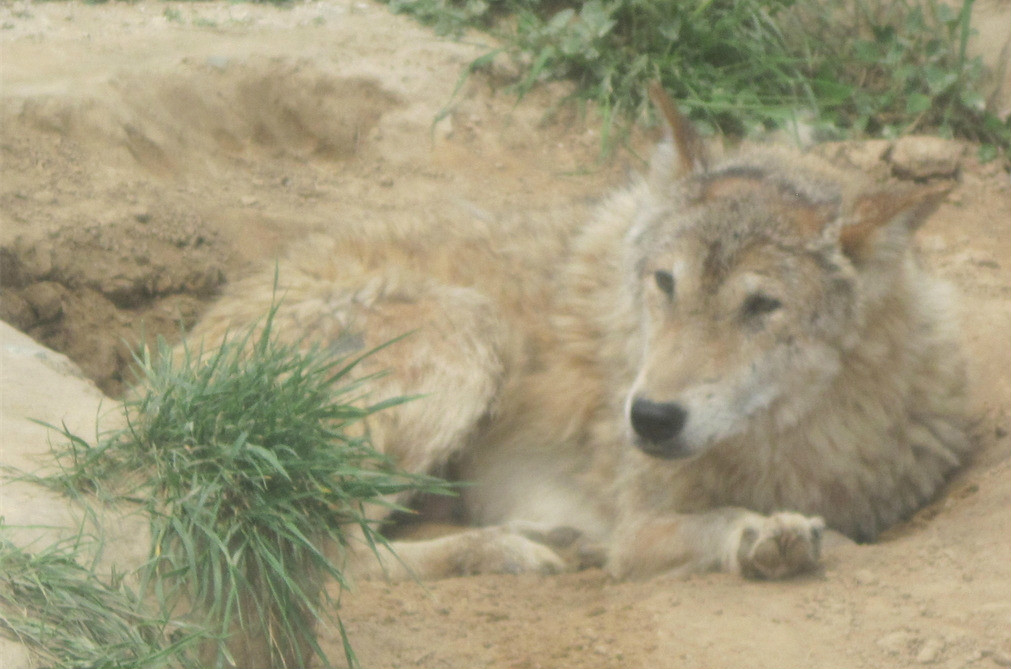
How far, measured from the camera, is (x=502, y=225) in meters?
4.28

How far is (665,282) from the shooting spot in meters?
3.22

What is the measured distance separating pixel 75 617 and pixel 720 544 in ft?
6.12

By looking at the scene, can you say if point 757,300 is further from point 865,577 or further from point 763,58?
point 763,58

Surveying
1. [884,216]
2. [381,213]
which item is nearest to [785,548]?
[884,216]

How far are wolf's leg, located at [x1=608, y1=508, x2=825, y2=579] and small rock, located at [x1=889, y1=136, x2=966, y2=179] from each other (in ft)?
10.2

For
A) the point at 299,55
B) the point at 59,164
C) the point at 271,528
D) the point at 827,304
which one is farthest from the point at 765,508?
the point at 299,55

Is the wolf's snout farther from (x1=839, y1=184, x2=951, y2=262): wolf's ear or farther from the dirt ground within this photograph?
(x1=839, y1=184, x2=951, y2=262): wolf's ear

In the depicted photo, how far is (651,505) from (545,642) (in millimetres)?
927

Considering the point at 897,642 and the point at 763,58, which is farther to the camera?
the point at 763,58

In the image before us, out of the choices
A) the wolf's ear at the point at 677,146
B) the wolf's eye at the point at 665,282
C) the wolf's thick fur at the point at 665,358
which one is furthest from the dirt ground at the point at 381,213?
A: the wolf's eye at the point at 665,282

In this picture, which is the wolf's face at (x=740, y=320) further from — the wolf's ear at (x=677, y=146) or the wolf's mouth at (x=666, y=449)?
the wolf's ear at (x=677, y=146)

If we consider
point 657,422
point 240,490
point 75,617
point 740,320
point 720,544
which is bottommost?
point 720,544

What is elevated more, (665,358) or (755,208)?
(755,208)

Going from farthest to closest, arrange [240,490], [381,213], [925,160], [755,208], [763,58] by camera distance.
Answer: [763,58] → [925,160] → [381,213] → [755,208] → [240,490]
